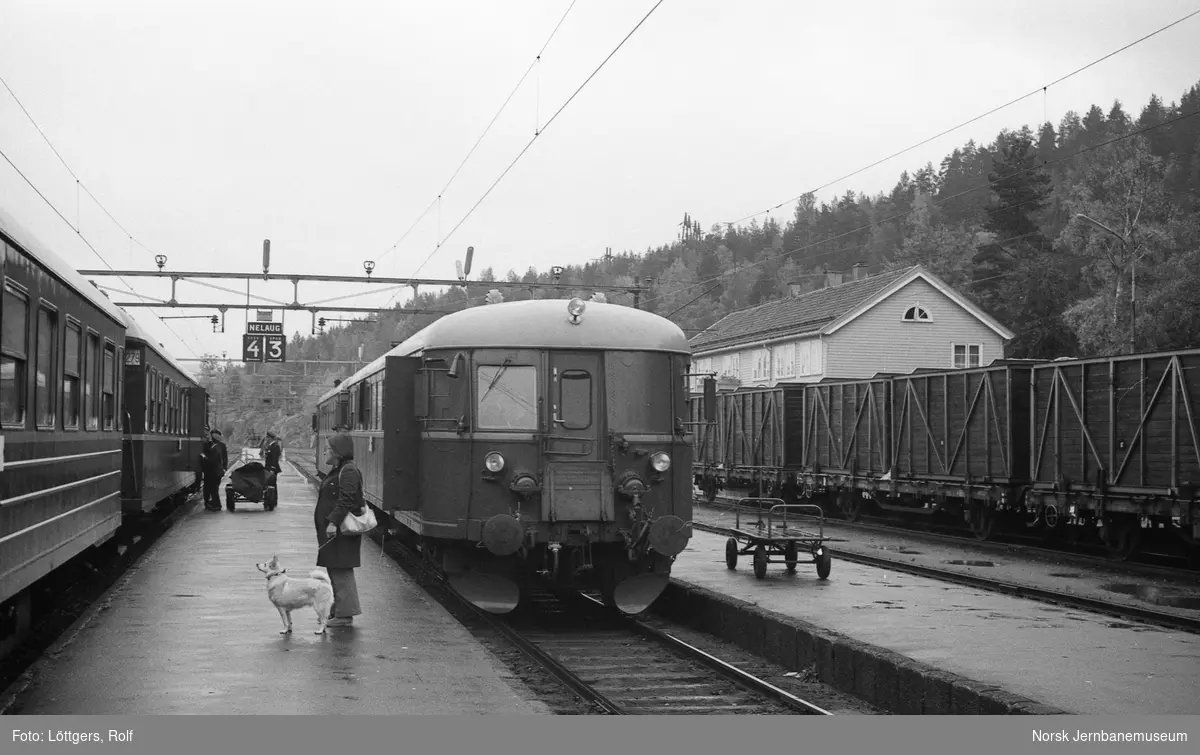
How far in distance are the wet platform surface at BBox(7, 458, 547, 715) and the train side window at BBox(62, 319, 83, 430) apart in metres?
1.70

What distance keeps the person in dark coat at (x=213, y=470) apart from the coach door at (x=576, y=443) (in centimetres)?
1640

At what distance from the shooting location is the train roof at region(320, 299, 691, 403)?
1271 cm

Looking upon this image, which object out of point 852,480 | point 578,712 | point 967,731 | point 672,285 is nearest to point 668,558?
point 578,712

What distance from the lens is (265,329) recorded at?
43.4 m

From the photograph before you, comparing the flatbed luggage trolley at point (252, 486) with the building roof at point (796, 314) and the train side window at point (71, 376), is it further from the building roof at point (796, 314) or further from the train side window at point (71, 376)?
the building roof at point (796, 314)

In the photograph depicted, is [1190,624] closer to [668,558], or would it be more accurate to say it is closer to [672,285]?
[668,558]

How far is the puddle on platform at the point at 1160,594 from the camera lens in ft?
44.8

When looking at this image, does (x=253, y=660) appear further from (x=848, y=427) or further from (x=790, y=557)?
(x=848, y=427)

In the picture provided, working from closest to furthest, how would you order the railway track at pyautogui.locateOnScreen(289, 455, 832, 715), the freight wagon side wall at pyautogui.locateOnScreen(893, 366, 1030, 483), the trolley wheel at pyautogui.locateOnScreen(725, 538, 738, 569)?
the railway track at pyautogui.locateOnScreen(289, 455, 832, 715), the trolley wheel at pyautogui.locateOnScreen(725, 538, 738, 569), the freight wagon side wall at pyautogui.locateOnScreen(893, 366, 1030, 483)

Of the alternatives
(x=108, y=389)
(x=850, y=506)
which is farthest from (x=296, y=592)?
(x=850, y=506)

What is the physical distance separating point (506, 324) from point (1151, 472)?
9973 mm

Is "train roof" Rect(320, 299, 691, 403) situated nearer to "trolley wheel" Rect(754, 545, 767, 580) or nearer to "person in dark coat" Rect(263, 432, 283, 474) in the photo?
"trolley wheel" Rect(754, 545, 767, 580)

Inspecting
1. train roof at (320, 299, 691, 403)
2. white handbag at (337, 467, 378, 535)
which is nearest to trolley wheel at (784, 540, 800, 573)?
train roof at (320, 299, 691, 403)

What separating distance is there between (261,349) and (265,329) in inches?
28.2
